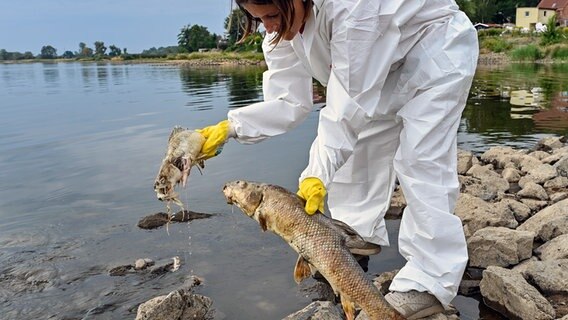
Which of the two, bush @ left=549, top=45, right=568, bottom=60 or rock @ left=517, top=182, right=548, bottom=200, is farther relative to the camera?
bush @ left=549, top=45, right=568, bottom=60

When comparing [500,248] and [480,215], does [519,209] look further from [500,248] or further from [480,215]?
[500,248]

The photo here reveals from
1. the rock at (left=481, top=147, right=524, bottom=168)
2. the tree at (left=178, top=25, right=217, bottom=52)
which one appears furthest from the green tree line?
the rock at (left=481, top=147, right=524, bottom=168)

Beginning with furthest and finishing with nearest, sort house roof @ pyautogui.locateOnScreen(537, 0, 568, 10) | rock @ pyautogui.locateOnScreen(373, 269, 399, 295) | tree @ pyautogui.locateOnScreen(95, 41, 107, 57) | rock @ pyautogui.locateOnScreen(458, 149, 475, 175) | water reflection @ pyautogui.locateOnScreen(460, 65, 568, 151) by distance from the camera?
tree @ pyautogui.locateOnScreen(95, 41, 107, 57), house roof @ pyautogui.locateOnScreen(537, 0, 568, 10), water reflection @ pyautogui.locateOnScreen(460, 65, 568, 151), rock @ pyautogui.locateOnScreen(458, 149, 475, 175), rock @ pyautogui.locateOnScreen(373, 269, 399, 295)

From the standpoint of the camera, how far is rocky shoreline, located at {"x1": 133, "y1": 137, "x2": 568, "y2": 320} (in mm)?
4074

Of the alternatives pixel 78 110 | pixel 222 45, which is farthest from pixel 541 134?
pixel 222 45

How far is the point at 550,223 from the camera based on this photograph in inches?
211

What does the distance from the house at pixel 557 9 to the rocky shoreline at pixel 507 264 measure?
78598mm

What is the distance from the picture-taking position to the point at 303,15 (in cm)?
353

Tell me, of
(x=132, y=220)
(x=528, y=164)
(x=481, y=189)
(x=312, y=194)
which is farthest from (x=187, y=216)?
(x=528, y=164)

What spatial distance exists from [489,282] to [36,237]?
5142mm

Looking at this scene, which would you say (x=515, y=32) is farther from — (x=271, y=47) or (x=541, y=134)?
(x=271, y=47)

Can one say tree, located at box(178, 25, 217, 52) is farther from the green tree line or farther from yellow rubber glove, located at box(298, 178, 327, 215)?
yellow rubber glove, located at box(298, 178, 327, 215)

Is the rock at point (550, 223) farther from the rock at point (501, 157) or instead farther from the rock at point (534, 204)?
the rock at point (501, 157)

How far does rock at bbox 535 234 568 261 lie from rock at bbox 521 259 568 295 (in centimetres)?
24
